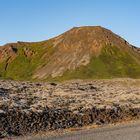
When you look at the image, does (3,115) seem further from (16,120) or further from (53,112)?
(53,112)

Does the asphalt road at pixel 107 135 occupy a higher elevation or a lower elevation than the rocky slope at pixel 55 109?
lower

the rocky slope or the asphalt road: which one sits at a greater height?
the rocky slope

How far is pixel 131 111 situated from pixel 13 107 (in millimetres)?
11028

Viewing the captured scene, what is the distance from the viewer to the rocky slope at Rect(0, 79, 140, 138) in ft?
110

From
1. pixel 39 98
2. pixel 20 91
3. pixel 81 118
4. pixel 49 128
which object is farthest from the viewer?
pixel 20 91

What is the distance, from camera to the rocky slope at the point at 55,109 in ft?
110

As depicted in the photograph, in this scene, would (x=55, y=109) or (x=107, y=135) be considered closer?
(x=107, y=135)

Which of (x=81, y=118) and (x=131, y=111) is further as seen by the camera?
(x=131, y=111)

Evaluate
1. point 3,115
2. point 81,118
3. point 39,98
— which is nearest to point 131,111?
point 81,118

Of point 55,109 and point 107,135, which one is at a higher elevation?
point 55,109

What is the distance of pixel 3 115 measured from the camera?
1378 inches

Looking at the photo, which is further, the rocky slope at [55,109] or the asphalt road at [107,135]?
the rocky slope at [55,109]

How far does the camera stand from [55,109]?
132ft

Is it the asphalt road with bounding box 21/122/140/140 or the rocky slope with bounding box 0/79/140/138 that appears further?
the rocky slope with bounding box 0/79/140/138
